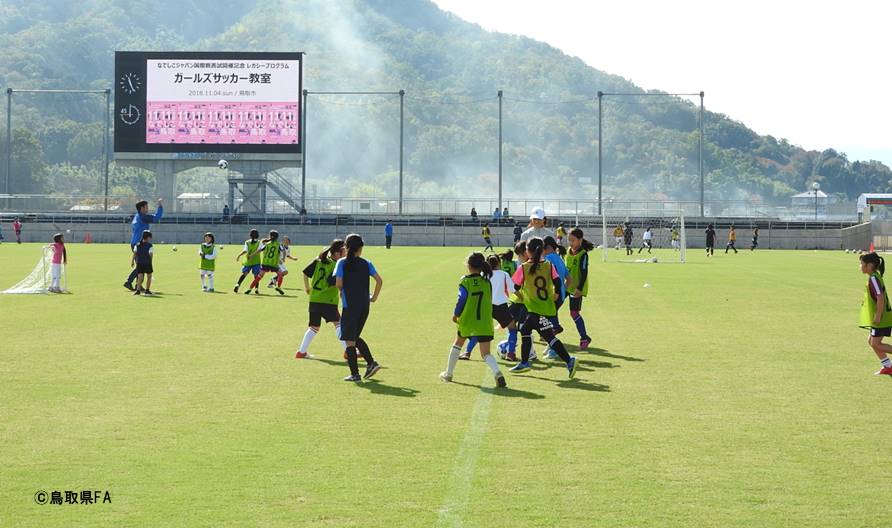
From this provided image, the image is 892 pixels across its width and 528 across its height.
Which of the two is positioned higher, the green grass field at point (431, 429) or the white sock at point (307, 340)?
the white sock at point (307, 340)

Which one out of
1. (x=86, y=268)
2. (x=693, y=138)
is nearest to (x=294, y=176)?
(x=693, y=138)

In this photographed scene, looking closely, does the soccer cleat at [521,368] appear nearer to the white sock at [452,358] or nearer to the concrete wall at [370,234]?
the white sock at [452,358]

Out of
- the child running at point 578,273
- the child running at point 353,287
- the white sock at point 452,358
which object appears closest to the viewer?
the child running at point 353,287

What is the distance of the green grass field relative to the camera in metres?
7.03

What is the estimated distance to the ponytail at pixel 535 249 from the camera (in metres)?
12.6

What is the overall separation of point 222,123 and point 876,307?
197ft

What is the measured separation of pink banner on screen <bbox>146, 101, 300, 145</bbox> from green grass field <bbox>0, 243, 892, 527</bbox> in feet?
168

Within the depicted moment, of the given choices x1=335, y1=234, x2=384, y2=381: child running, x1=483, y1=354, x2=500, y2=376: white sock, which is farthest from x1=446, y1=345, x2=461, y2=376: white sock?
x1=335, y1=234, x2=384, y2=381: child running

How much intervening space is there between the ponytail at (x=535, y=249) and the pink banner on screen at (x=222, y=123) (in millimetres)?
57420

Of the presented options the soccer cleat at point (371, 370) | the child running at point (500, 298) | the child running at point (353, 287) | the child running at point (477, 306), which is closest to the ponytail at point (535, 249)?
the child running at point (500, 298)

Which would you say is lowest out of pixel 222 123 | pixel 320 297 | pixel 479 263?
pixel 320 297

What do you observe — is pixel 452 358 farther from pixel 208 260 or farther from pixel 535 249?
pixel 208 260

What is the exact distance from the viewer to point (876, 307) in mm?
12711

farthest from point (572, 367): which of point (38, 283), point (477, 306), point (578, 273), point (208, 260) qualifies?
point (38, 283)
